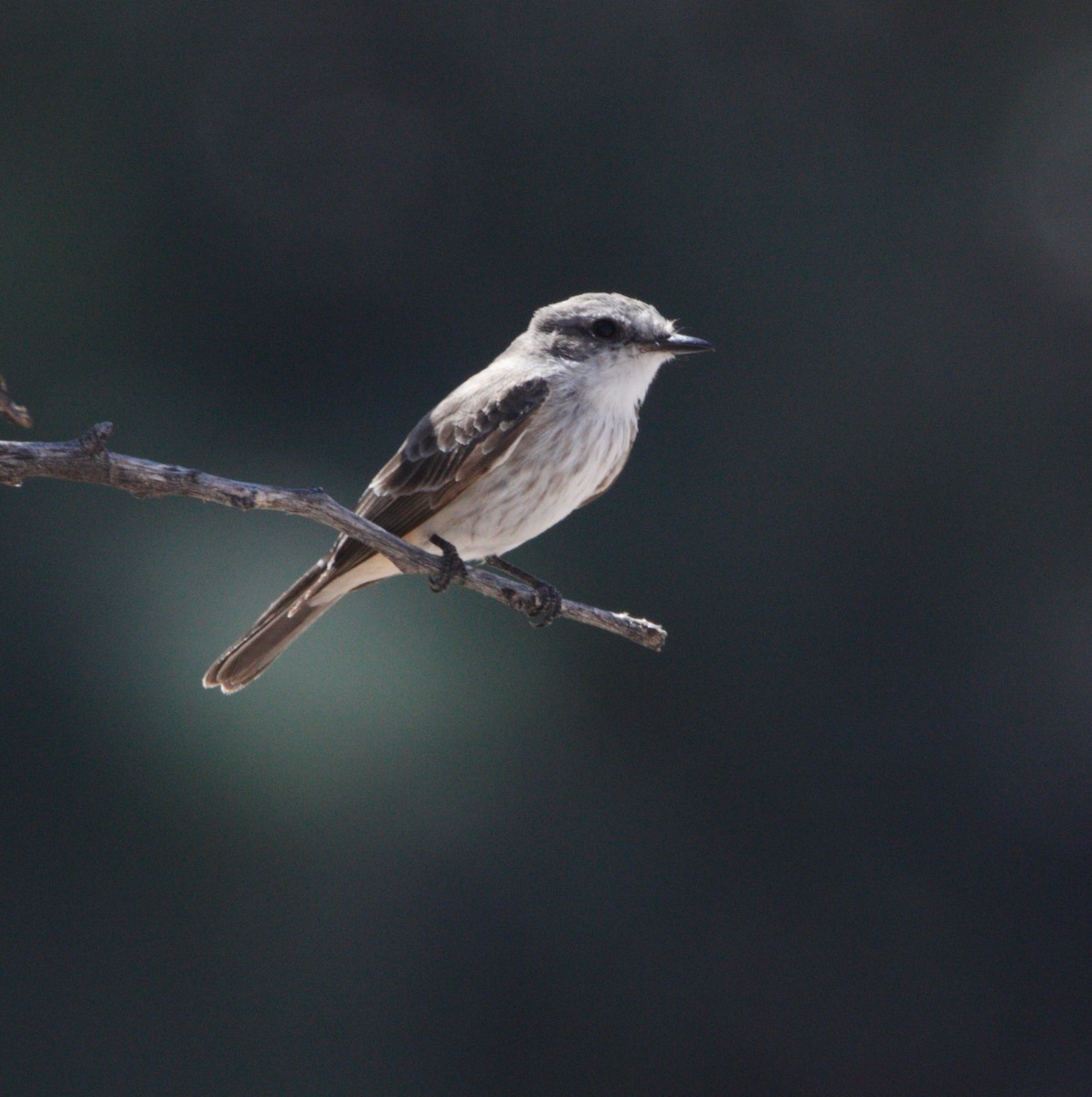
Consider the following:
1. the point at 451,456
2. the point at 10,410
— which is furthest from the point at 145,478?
the point at 451,456

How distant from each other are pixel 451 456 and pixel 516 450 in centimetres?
17

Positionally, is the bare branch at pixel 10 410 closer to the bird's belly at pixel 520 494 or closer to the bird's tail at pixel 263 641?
the bird's tail at pixel 263 641

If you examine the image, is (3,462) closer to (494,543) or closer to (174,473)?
(174,473)

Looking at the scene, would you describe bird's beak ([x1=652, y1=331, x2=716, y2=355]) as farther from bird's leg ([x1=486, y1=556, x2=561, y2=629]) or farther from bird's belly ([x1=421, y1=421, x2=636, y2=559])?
bird's leg ([x1=486, y1=556, x2=561, y2=629])

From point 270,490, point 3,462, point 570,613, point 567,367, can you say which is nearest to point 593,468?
point 567,367

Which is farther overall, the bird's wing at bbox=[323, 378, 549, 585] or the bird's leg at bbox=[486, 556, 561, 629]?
the bird's wing at bbox=[323, 378, 549, 585]

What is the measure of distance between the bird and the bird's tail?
1 cm

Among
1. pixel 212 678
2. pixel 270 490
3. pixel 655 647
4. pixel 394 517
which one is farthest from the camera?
pixel 394 517

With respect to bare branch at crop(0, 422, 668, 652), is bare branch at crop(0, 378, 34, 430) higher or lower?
higher

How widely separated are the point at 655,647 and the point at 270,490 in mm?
948

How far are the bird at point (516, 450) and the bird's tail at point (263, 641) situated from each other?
0.04 feet

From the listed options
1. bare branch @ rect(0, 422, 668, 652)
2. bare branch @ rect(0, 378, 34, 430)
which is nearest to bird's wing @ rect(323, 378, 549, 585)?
bare branch @ rect(0, 422, 668, 652)

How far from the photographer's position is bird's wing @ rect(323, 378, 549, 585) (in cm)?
334

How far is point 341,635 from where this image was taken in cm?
723
